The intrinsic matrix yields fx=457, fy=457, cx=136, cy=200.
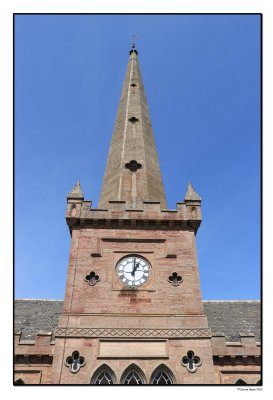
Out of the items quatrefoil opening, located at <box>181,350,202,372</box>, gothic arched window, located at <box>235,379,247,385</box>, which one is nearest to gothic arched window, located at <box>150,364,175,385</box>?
quatrefoil opening, located at <box>181,350,202,372</box>

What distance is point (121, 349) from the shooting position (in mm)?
18953

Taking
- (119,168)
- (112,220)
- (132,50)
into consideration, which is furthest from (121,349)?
(132,50)

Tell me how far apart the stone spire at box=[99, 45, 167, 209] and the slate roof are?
6.96m

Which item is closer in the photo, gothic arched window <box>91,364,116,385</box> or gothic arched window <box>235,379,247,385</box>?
gothic arched window <box>91,364,116,385</box>

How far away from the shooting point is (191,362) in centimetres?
1891

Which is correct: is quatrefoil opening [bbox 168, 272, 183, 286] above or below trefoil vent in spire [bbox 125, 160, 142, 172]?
below

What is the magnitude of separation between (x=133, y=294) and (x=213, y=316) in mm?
7726

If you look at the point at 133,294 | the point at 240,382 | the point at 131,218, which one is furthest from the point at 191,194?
the point at 240,382

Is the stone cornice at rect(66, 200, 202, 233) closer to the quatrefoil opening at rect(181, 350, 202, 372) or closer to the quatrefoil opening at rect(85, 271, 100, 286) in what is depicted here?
the quatrefoil opening at rect(85, 271, 100, 286)

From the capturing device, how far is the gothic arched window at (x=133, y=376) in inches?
726

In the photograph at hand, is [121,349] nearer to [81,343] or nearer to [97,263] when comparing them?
[81,343]

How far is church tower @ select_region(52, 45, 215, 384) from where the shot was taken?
18.6m

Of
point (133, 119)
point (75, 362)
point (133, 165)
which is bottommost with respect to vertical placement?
point (75, 362)

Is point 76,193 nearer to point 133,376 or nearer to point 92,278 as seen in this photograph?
point 92,278
